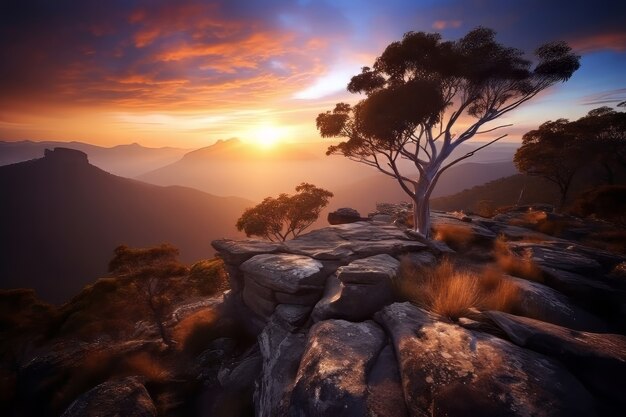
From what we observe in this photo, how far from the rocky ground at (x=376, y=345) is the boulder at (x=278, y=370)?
40 millimetres

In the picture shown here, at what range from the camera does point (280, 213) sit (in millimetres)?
33781

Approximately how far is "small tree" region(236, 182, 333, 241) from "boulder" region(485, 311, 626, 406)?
28.3m

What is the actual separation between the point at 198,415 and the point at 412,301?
7654 millimetres

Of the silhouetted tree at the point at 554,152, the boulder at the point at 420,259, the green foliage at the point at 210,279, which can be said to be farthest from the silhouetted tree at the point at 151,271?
the silhouetted tree at the point at 554,152

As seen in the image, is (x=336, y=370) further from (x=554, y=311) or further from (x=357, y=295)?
(x=554, y=311)

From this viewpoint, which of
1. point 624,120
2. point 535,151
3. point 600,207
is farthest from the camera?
point 535,151

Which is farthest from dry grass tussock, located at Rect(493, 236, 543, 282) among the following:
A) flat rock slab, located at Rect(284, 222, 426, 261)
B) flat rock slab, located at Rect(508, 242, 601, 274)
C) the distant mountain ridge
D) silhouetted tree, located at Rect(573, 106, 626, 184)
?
the distant mountain ridge

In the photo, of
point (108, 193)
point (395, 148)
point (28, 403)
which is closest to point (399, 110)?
point (395, 148)

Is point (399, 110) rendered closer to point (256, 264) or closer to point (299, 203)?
point (256, 264)

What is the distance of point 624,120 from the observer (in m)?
29.8

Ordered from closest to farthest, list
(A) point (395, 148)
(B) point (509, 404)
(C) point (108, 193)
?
(B) point (509, 404) < (A) point (395, 148) < (C) point (108, 193)

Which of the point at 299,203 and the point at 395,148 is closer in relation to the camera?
the point at 395,148

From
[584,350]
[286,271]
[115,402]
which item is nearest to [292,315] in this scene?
[286,271]

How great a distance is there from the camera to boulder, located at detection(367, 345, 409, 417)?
160 inches
